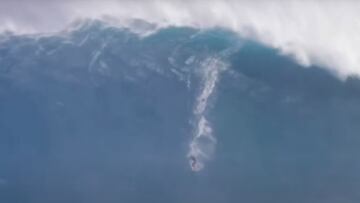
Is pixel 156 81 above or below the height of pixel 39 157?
above

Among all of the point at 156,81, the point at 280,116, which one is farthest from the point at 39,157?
the point at 280,116

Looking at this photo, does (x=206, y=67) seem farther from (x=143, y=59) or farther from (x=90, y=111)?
(x=90, y=111)

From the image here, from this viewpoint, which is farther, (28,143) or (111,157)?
(28,143)

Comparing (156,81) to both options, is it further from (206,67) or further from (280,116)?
(280,116)

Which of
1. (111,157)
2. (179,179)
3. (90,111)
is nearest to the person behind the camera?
(179,179)

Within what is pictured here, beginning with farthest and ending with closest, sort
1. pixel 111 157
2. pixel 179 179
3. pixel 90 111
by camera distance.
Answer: pixel 90 111
pixel 111 157
pixel 179 179

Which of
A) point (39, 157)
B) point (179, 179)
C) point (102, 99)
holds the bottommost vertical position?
point (179, 179)
